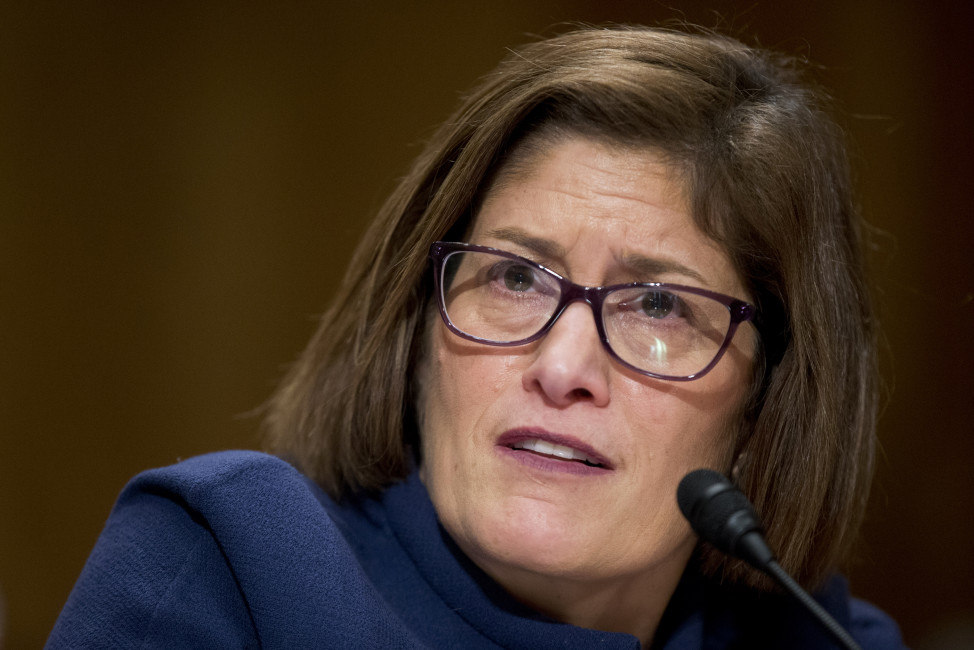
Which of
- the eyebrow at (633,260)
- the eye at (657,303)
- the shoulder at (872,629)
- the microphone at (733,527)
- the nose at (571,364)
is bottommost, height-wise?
the shoulder at (872,629)

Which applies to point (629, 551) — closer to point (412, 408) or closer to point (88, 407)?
point (412, 408)

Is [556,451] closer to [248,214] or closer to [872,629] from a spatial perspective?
[872,629]

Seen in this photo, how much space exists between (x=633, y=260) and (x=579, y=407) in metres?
0.23

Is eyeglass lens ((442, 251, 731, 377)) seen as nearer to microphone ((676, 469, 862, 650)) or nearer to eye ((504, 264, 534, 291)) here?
eye ((504, 264, 534, 291))

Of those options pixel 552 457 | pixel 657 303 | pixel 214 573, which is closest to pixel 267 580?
pixel 214 573

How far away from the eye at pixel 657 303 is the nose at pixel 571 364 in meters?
0.09

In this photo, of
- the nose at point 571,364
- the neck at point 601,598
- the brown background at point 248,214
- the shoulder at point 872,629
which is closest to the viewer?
the nose at point 571,364

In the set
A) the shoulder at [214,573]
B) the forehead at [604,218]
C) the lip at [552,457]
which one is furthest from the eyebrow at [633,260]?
the shoulder at [214,573]

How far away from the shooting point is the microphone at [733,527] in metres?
1.00

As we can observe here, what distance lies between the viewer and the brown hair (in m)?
1.48

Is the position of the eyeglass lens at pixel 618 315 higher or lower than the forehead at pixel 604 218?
lower

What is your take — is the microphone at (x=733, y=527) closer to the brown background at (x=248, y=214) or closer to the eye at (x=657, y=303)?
the eye at (x=657, y=303)

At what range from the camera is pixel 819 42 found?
11.1 ft

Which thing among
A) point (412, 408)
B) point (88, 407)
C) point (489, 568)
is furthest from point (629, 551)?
point (88, 407)
